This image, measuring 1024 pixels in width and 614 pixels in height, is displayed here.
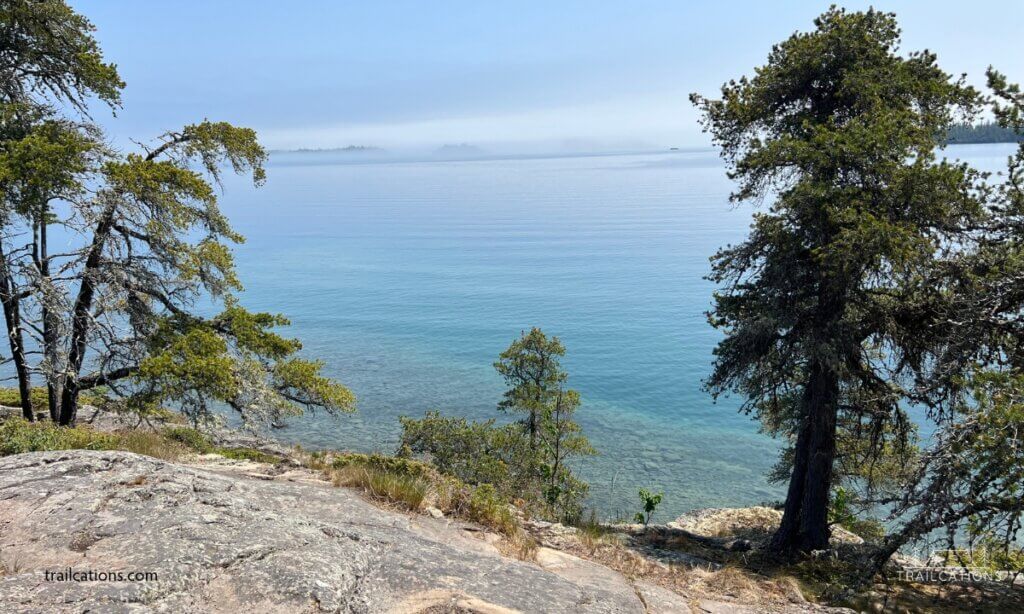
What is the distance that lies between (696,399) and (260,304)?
41530mm

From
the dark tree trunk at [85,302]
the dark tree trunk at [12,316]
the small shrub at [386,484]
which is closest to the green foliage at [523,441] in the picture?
the small shrub at [386,484]

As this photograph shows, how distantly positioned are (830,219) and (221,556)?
1179 cm

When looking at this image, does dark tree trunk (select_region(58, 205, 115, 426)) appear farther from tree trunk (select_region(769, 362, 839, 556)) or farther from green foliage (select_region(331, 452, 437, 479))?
tree trunk (select_region(769, 362, 839, 556))

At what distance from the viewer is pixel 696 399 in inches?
1435

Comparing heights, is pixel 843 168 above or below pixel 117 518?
above

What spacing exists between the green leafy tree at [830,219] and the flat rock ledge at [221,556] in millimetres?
8395

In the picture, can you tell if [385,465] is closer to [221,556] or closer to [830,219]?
[221,556]

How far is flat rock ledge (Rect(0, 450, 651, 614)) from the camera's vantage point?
16.4 feet

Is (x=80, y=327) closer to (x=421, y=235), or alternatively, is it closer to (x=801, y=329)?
(x=801, y=329)

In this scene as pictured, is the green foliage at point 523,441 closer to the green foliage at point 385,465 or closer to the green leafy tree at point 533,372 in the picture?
the green leafy tree at point 533,372

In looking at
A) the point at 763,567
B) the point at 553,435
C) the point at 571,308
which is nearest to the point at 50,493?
the point at 763,567

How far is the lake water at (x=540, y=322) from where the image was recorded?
29.7 meters

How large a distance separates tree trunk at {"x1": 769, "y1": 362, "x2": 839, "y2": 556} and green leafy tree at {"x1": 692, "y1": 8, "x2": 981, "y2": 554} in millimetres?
33

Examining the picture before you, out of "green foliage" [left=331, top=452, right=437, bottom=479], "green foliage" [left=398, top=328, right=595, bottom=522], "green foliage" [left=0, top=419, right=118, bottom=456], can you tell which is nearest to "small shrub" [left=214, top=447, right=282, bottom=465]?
"green foliage" [left=331, top=452, right=437, bottom=479]
